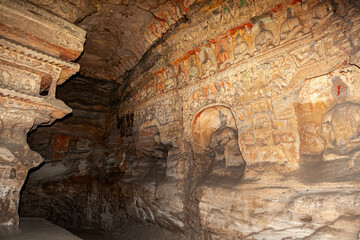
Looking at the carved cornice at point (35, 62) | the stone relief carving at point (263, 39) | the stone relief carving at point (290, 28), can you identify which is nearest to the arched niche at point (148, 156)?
the carved cornice at point (35, 62)

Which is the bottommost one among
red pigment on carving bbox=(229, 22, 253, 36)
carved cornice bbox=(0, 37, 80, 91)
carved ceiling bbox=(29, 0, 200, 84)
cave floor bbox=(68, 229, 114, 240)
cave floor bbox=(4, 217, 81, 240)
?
cave floor bbox=(68, 229, 114, 240)

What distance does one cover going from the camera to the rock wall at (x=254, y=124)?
2.88 meters

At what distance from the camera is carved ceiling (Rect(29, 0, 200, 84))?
4613 mm

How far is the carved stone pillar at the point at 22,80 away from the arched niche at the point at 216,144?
107 inches

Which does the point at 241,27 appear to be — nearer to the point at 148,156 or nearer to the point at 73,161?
the point at 148,156

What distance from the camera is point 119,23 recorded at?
212 inches

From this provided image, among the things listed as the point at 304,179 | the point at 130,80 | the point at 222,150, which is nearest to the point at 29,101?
the point at 130,80

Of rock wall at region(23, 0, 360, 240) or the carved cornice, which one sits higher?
the carved cornice

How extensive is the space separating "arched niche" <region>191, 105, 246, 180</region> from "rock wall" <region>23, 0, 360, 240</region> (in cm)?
2

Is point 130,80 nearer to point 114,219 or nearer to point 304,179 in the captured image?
point 114,219

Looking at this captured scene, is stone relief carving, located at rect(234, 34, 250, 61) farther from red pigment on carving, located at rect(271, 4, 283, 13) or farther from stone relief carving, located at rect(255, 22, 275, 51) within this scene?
red pigment on carving, located at rect(271, 4, 283, 13)

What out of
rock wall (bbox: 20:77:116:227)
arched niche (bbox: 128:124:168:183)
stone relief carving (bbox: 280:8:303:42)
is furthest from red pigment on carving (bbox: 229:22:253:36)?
rock wall (bbox: 20:77:116:227)

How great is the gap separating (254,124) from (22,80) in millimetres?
4031

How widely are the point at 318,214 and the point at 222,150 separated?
6.48 feet
